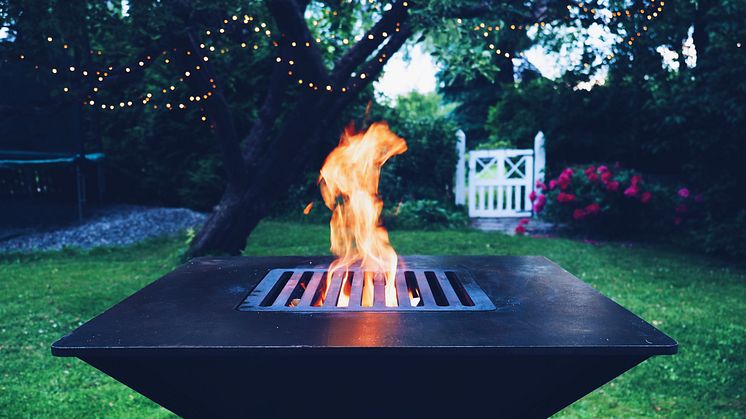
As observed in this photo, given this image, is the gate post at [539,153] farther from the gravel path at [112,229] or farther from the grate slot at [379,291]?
the grate slot at [379,291]

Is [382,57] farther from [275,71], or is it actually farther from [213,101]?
[213,101]

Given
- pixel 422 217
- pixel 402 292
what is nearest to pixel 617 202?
pixel 422 217

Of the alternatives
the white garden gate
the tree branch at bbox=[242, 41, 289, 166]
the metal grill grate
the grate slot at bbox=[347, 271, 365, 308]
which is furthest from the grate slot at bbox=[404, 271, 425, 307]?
the white garden gate

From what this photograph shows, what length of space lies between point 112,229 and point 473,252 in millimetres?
6174

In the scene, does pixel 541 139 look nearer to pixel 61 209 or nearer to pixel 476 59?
pixel 476 59

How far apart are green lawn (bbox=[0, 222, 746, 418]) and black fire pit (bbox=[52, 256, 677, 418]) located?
2.02m

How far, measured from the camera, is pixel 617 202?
923cm

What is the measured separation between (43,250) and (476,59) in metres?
6.93

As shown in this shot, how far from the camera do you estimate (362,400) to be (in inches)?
74.5

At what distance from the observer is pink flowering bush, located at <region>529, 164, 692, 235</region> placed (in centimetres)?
912

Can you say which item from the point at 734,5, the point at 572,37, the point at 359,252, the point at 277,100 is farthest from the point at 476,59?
the point at 359,252

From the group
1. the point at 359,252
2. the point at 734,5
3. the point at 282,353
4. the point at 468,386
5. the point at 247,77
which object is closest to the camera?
the point at 282,353

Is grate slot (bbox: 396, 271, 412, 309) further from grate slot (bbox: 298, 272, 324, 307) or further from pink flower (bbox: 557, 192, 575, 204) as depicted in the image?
pink flower (bbox: 557, 192, 575, 204)

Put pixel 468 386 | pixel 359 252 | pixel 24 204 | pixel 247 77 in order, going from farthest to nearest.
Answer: pixel 247 77 → pixel 24 204 → pixel 359 252 → pixel 468 386
